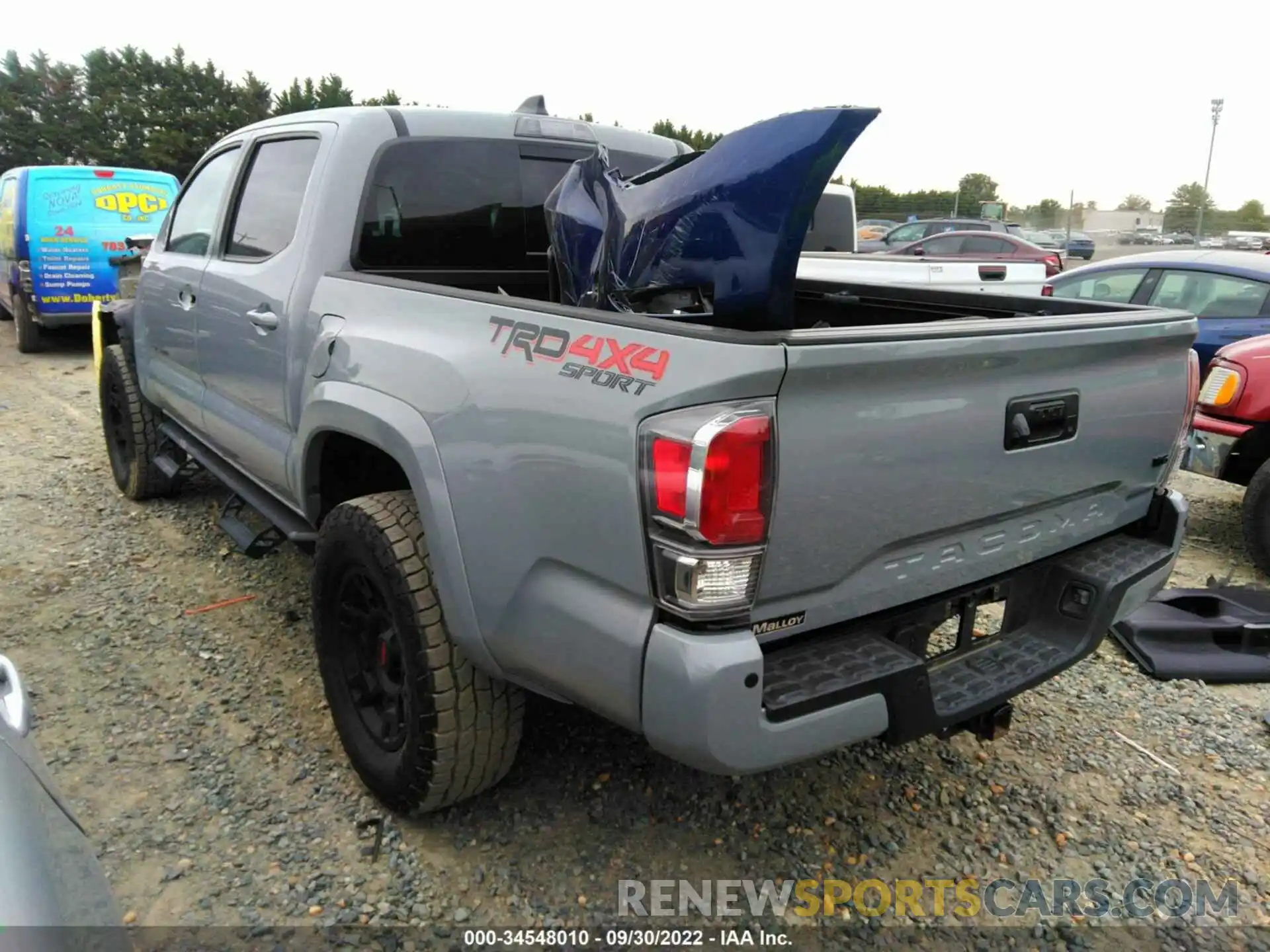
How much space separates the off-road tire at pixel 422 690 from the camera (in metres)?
2.31

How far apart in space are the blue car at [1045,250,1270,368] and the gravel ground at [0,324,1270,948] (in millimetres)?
3925

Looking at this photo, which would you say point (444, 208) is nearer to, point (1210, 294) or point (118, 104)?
point (1210, 294)

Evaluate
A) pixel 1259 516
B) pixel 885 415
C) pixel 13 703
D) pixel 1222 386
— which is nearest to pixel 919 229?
pixel 1222 386

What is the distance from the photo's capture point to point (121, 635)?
369 centimetres

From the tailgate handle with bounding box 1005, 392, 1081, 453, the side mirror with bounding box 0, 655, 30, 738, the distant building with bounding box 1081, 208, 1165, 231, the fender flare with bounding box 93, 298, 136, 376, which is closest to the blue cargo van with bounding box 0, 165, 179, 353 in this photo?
the fender flare with bounding box 93, 298, 136, 376

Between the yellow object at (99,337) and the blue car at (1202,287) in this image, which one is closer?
the yellow object at (99,337)

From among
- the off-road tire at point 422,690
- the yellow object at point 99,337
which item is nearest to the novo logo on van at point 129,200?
the yellow object at point 99,337

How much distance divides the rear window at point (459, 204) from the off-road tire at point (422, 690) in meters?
1.06

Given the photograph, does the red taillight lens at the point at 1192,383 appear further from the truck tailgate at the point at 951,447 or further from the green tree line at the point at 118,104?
the green tree line at the point at 118,104

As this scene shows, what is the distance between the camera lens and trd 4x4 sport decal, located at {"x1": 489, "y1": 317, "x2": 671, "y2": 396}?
1.79 metres

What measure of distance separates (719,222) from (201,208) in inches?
126

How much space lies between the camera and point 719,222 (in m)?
2.06

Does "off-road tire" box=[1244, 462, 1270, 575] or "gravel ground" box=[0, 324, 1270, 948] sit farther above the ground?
"off-road tire" box=[1244, 462, 1270, 575]

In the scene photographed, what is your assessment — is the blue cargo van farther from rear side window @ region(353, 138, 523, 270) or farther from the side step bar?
rear side window @ region(353, 138, 523, 270)
